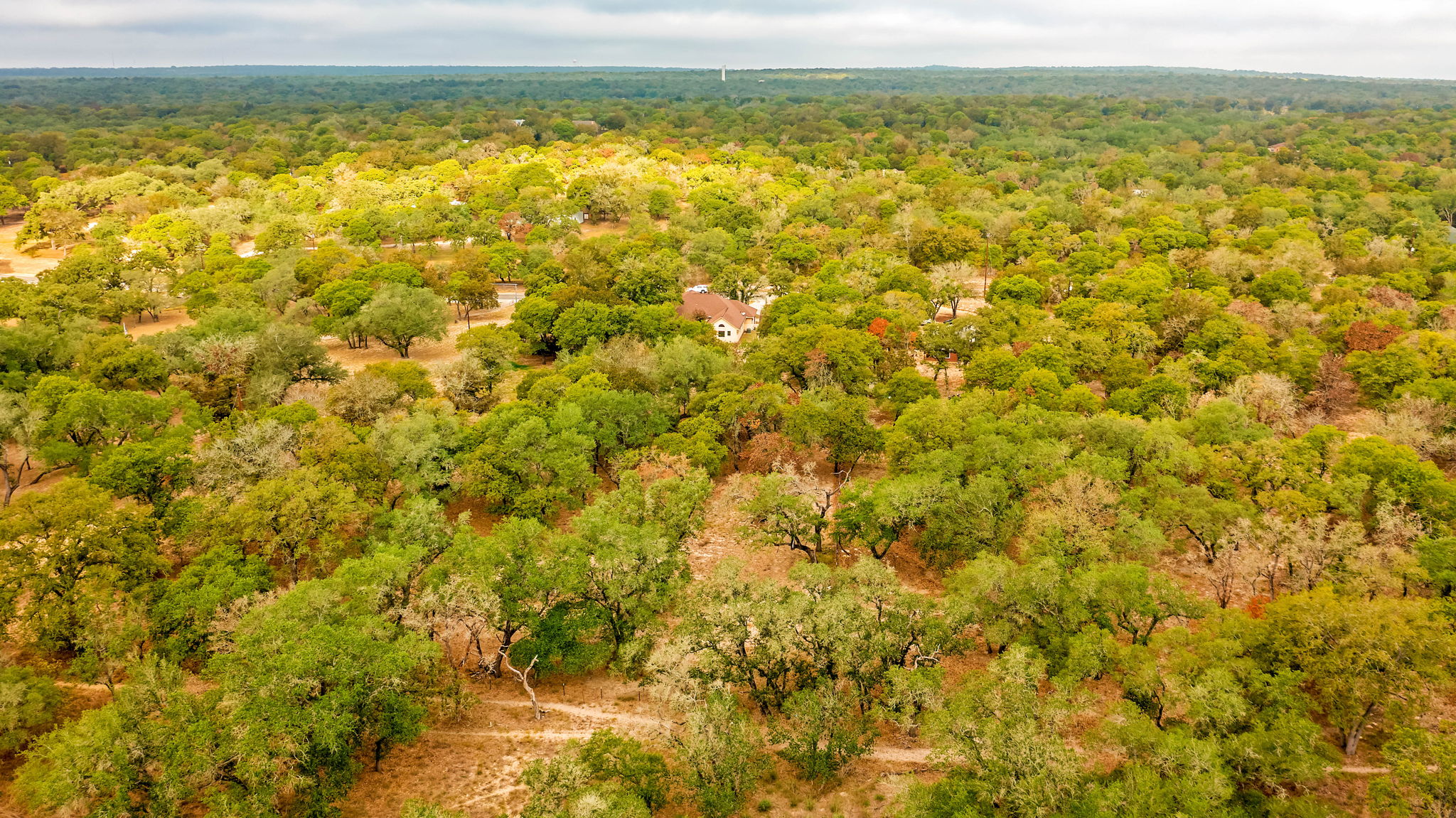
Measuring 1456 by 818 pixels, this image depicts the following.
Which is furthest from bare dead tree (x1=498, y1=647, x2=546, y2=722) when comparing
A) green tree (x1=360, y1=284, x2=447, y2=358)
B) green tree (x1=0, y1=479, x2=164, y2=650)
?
green tree (x1=360, y1=284, x2=447, y2=358)

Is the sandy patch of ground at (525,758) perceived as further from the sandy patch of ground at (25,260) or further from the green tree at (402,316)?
the sandy patch of ground at (25,260)

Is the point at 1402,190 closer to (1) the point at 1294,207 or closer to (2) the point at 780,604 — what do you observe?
(1) the point at 1294,207

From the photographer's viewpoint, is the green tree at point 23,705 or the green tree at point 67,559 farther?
the green tree at point 67,559

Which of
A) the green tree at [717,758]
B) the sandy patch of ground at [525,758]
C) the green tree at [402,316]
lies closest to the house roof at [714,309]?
the green tree at [402,316]

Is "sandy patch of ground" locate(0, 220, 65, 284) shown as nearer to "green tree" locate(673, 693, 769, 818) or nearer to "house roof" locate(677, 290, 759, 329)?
"house roof" locate(677, 290, 759, 329)

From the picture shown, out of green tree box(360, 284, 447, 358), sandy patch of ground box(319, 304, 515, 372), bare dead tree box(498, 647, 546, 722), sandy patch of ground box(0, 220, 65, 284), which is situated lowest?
bare dead tree box(498, 647, 546, 722)

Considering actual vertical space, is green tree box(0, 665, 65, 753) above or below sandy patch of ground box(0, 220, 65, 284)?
below

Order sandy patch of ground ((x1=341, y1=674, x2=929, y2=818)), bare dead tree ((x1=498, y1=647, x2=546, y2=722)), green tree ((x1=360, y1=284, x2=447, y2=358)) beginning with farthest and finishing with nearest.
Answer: green tree ((x1=360, y1=284, x2=447, y2=358)), bare dead tree ((x1=498, y1=647, x2=546, y2=722)), sandy patch of ground ((x1=341, y1=674, x2=929, y2=818))

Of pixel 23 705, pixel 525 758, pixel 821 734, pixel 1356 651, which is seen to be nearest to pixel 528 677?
pixel 525 758

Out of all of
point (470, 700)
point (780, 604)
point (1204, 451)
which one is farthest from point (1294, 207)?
point (470, 700)
